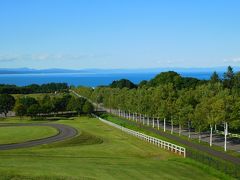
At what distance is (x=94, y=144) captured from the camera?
60.0m

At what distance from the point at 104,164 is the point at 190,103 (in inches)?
1742

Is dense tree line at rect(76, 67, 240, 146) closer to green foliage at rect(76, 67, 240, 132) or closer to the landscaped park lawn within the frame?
green foliage at rect(76, 67, 240, 132)

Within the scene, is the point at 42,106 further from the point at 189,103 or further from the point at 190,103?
the point at 189,103

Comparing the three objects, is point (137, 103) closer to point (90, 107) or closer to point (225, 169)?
point (90, 107)

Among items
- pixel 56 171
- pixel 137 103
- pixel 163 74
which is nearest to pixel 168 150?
pixel 56 171

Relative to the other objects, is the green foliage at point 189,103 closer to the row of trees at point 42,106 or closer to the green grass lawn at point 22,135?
the row of trees at point 42,106

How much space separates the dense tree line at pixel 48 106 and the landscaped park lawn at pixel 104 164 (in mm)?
56311

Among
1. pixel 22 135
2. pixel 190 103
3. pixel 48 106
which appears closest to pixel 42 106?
pixel 48 106

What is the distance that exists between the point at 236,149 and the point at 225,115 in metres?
5.43

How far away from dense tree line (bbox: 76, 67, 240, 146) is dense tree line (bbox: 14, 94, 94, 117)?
10516 mm

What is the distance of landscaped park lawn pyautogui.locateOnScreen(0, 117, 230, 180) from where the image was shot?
30.7m

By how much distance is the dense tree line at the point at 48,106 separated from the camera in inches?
4643

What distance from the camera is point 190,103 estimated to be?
260 ft

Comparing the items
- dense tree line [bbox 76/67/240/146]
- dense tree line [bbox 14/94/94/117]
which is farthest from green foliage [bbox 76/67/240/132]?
dense tree line [bbox 14/94/94/117]
